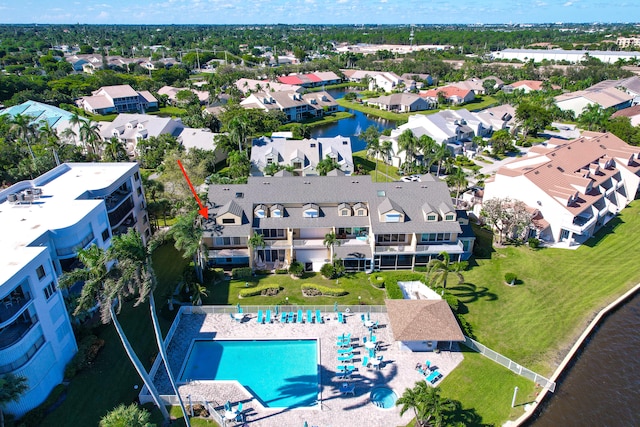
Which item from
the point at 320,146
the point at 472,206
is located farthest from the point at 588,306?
the point at 320,146

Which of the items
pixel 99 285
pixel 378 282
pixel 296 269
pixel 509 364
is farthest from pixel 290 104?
pixel 99 285

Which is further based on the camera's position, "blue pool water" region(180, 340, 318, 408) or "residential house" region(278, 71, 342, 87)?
"residential house" region(278, 71, 342, 87)

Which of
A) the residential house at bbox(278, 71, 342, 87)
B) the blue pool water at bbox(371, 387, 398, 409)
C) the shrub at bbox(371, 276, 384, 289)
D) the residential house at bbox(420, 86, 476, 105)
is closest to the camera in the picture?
the blue pool water at bbox(371, 387, 398, 409)

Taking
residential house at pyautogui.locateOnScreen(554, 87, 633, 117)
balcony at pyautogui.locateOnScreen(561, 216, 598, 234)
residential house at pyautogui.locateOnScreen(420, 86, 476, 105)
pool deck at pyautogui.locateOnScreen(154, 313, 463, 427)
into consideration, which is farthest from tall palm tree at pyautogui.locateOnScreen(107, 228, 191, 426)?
residential house at pyautogui.locateOnScreen(420, 86, 476, 105)

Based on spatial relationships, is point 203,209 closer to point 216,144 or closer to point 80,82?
point 216,144

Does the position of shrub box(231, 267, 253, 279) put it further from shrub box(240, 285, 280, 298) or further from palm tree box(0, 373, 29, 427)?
palm tree box(0, 373, 29, 427)

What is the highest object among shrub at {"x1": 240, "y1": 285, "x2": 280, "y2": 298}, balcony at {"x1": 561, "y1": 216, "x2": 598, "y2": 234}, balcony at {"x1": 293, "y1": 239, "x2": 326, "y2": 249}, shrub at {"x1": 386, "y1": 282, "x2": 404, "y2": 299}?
balcony at {"x1": 293, "y1": 239, "x2": 326, "y2": 249}
